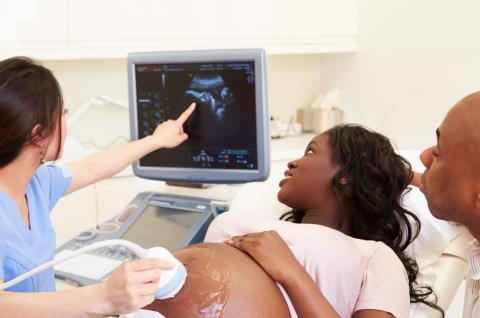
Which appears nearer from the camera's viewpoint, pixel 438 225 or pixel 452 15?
pixel 438 225

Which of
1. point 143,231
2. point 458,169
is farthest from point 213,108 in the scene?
point 458,169

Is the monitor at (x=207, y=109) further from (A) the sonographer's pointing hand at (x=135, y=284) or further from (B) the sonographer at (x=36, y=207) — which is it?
(A) the sonographer's pointing hand at (x=135, y=284)

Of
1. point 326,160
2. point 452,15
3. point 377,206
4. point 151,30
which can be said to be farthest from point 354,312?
point 151,30

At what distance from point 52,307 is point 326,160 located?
0.81 m

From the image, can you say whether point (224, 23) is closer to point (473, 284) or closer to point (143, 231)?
point (143, 231)

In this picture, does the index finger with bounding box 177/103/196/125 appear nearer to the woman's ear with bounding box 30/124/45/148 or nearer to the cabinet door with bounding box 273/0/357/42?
the woman's ear with bounding box 30/124/45/148

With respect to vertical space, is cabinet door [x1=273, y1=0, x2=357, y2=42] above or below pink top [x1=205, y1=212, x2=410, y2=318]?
above

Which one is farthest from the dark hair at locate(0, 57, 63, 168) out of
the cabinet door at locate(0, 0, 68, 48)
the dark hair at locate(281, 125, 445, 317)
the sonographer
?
the cabinet door at locate(0, 0, 68, 48)

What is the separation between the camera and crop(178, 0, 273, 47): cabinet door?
2980 mm

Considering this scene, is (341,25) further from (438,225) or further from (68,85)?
(438,225)

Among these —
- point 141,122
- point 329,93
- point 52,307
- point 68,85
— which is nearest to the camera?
point 52,307

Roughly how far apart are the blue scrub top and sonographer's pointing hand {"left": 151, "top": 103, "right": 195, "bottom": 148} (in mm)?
293

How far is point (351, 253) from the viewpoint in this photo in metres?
1.28

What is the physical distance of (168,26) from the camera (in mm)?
2943
